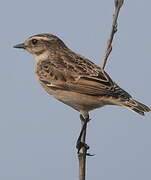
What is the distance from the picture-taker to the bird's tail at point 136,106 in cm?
734

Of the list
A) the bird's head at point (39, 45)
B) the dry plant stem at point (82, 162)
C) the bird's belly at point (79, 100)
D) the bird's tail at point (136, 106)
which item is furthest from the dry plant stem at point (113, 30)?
the bird's head at point (39, 45)

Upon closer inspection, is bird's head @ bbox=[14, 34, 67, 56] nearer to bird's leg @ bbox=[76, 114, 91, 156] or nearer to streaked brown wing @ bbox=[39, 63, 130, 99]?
streaked brown wing @ bbox=[39, 63, 130, 99]

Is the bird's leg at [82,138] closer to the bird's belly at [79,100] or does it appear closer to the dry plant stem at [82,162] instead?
the dry plant stem at [82,162]

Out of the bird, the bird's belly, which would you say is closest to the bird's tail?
the bird

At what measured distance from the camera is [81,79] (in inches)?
335

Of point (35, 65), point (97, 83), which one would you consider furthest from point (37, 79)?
point (97, 83)

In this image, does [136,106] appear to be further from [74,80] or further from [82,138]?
[74,80]

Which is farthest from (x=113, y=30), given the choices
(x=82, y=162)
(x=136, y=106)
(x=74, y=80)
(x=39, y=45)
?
(x=39, y=45)

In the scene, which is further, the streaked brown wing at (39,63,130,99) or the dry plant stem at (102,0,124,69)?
the streaked brown wing at (39,63,130,99)

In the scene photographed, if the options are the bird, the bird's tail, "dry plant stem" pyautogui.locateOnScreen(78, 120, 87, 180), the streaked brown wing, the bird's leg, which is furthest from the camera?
the streaked brown wing

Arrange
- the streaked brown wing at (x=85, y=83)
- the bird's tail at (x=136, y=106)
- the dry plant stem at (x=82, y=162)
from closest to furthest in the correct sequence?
the dry plant stem at (x=82, y=162), the bird's tail at (x=136, y=106), the streaked brown wing at (x=85, y=83)

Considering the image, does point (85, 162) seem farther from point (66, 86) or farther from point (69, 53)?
point (69, 53)

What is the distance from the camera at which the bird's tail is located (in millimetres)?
7336

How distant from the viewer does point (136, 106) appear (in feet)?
24.4
